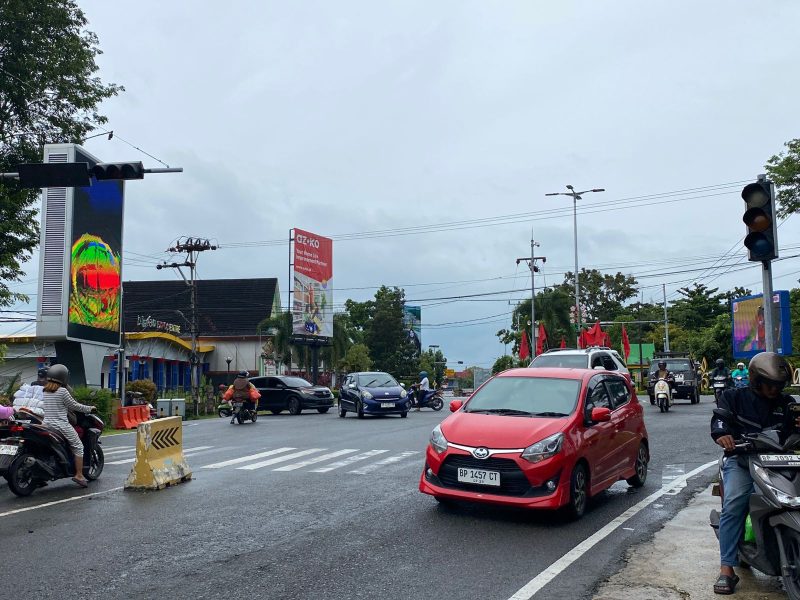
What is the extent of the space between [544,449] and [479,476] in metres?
0.71

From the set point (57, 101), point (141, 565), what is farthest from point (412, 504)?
point (57, 101)

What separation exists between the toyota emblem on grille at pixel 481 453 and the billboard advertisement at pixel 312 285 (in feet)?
152

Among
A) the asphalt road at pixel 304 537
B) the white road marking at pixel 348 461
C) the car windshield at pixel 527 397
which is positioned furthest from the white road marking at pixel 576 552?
the white road marking at pixel 348 461

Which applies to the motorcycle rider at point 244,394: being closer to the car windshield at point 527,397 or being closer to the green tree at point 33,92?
the green tree at point 33,92

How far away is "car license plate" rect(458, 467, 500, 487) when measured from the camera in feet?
26.0

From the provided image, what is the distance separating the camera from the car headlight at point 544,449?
787cm

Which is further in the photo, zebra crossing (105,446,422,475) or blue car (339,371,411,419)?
blue car (339,371,411,419)

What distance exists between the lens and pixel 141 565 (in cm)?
641

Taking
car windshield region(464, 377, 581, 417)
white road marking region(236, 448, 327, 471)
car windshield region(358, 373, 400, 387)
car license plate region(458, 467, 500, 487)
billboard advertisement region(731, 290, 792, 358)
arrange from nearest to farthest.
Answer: car license plate region(458, 467, 500, 487)
car windshield region(464, 377, 581, 417)
white road marking region(236, 448, 327, 471)
billboard advertisement region(731, 290, 792, 358)
car windshield region(358, 373, 400, 387)

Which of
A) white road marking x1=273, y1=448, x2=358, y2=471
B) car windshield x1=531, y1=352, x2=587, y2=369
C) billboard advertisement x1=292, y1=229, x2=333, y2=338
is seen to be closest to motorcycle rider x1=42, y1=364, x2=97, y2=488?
white road marking x1=273, y1=448, x2=358, y2=471

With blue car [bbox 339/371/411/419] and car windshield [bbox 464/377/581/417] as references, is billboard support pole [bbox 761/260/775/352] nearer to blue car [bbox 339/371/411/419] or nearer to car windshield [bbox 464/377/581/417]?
car windshield [bbox 464/377/581/417]

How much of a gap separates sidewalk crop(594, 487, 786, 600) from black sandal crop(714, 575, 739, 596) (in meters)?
0.05

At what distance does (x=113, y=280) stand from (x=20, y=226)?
4021 mm

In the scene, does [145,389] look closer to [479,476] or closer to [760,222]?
[479,476]
